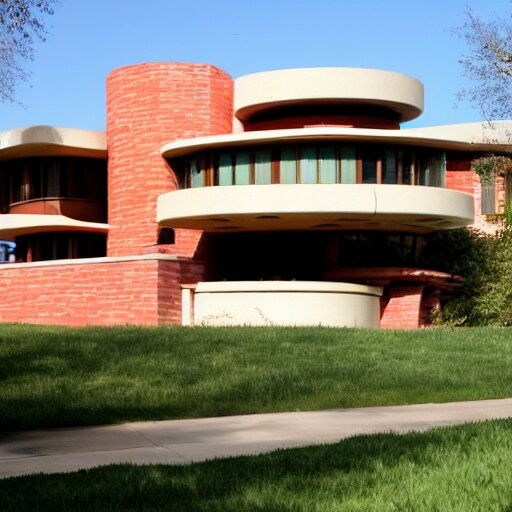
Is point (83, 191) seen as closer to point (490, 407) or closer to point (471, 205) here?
point (471, 205)

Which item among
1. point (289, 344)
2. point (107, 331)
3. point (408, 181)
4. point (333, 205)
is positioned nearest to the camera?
point (289, 344)

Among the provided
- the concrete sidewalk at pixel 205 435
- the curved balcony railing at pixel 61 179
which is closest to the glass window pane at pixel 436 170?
the curved balcony railing at pixel 61 179

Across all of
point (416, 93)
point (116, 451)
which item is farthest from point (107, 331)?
point (416, 93)

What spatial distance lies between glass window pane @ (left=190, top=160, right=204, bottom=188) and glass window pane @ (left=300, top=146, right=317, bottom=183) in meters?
3.28

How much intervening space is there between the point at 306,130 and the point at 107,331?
10782 millimetres

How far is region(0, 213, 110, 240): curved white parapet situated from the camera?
35469 mm

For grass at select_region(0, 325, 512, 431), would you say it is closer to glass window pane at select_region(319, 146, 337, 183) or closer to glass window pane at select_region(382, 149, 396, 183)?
glass window pane at select_region(319, 146, 337, 183)

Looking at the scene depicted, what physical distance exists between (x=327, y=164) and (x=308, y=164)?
0.58 m

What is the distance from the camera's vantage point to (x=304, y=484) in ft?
25.6

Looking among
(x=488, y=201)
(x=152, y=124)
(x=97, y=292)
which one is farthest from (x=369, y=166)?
(x=97, y=292)

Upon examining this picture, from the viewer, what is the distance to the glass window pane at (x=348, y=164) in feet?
98.9

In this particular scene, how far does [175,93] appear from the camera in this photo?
33.0 meters

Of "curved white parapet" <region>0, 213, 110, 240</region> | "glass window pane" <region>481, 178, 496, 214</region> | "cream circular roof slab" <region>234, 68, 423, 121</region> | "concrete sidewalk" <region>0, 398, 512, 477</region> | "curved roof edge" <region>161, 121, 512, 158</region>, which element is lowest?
"concrete sidewalk" <region>0, 398, 512, 477</region>

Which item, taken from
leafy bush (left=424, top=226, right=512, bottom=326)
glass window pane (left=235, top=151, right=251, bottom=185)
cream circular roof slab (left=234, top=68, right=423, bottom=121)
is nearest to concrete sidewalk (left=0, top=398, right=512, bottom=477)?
glass window pane (left=235, top=151, right=251, bottom=185)
